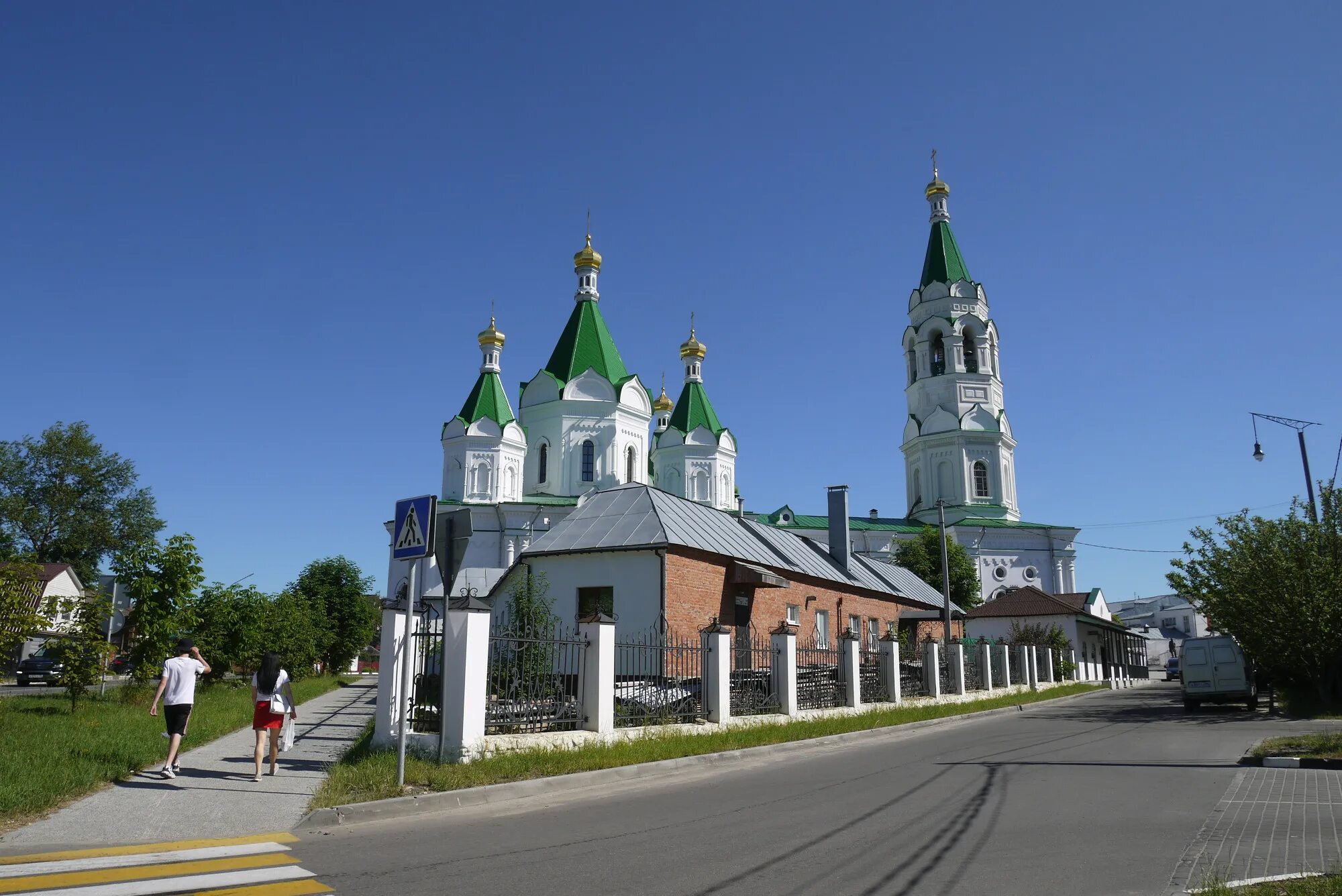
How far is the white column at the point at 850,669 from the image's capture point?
63.0ft

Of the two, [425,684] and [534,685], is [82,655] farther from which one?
[534,685]

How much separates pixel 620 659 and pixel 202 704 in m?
8.73

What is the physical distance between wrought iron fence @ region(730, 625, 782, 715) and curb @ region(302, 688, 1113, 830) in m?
1.71

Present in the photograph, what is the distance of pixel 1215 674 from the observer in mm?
23469

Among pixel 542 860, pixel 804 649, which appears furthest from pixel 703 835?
pixel 804 649

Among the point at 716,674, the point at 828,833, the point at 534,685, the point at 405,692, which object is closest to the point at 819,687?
the point at 716,674

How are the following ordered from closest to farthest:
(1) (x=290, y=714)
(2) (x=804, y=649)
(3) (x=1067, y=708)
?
(1) (x=290, y=714)
(2) (x=804, y=649)
(3) (x=1067, y=708)

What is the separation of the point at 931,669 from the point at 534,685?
45.9 ft

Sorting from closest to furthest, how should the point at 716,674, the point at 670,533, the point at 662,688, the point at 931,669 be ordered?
the point at 662,688, the point at 716,674, the point at 670,533, the point at 931,669

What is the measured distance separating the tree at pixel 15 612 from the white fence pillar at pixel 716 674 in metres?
10.1

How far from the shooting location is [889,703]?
20750 mm

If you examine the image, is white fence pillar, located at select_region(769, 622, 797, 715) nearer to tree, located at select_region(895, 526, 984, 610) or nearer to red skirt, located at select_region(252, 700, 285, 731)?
red skirt, located at select_region(252, 700, 285, 731)

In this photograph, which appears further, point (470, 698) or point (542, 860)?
point (470, 698)

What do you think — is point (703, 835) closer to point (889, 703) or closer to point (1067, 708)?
point (889, 703)
